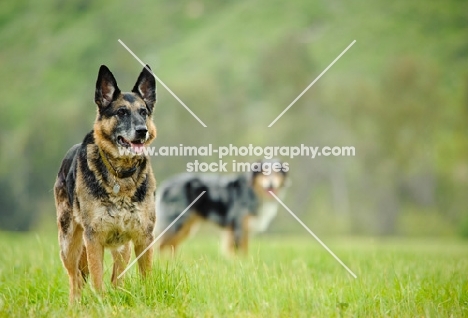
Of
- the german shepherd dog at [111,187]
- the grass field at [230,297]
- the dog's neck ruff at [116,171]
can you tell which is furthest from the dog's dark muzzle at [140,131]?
the grass field at [230,297]

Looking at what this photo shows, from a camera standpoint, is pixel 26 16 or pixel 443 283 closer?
→ pixel 443 283

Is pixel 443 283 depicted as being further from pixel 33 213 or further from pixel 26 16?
pixel 26 16

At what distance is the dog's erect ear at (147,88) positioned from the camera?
22.5 ft

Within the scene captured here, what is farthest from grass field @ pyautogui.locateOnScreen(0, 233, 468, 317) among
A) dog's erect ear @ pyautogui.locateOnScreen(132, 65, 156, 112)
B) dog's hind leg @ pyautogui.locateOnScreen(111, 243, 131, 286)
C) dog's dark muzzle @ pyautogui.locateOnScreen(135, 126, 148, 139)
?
dog's erect ear @ pyautogui.locateOnScreen(132, 65, 156, 112)

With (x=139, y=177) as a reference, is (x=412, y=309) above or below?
below

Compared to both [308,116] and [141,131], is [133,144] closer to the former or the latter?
[141,131]

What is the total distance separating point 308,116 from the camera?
2055 inches

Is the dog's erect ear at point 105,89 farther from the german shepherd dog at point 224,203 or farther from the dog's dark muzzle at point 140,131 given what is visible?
the german shepherd dog at point 224,203

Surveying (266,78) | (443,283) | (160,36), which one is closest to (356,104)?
(266,78)

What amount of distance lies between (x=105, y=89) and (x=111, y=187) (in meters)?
1.10

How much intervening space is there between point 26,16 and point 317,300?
66.9 m

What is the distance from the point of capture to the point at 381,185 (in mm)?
48906

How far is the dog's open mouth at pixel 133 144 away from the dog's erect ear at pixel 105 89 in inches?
17.7

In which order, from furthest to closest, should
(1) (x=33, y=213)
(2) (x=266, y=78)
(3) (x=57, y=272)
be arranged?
(2) (x=266, y=78) → (1) (x=33, y=213) → (3) (x=57, y=272)
